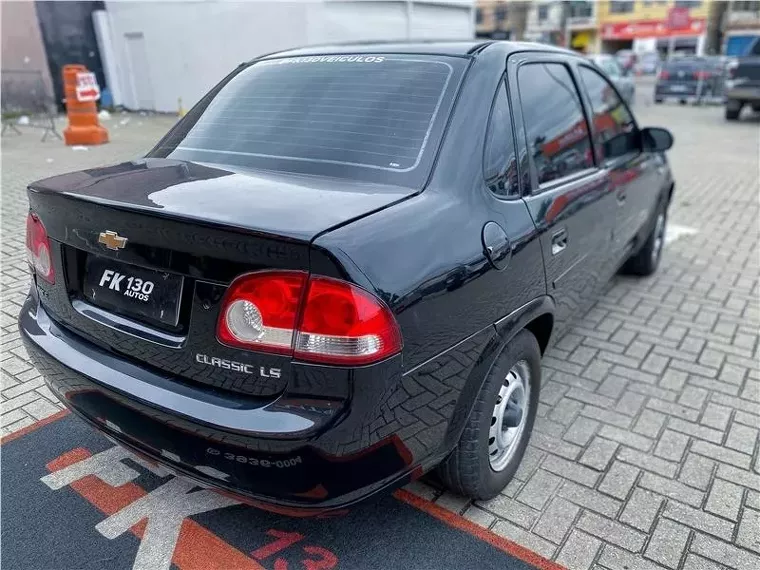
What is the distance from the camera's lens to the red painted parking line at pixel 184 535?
7.19 feet

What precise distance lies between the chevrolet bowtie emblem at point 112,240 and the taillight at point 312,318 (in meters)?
0.45

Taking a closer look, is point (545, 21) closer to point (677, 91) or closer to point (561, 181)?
point (677, 91)

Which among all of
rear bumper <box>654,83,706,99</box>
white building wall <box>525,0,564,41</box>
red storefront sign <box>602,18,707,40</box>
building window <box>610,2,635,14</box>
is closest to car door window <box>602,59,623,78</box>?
rear bumper <box>654,83,706,99</box>

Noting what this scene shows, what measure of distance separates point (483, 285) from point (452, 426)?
19.7 inches

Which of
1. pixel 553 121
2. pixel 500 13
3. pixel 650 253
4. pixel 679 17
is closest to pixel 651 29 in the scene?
pixel 679 17

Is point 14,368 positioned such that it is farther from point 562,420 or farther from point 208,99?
point 562,420

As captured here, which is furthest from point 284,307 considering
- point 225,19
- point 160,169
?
point 225,19

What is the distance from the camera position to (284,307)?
172 cm

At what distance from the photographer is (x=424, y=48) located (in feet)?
8.82

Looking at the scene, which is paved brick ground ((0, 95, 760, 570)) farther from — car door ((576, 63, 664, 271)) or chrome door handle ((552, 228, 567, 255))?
chrome door handle ((552, 228, 567, 255))

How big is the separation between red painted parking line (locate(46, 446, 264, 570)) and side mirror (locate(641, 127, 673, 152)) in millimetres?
3516

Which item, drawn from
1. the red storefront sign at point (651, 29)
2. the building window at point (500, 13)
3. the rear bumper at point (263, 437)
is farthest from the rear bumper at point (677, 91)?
the building window at point (500, 13)

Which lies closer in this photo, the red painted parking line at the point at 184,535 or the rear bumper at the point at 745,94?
the red painted parking line at the point at 184,535

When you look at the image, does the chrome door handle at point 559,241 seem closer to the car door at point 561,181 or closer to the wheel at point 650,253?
the car door at point 561,181
